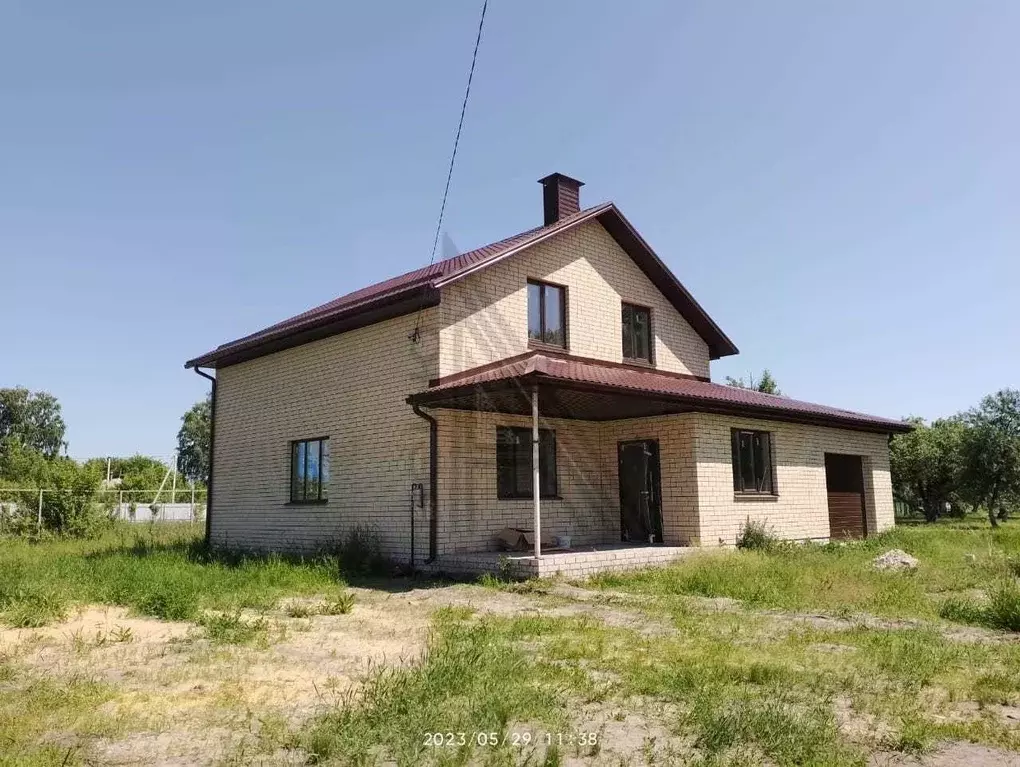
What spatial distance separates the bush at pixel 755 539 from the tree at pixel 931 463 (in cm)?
2094

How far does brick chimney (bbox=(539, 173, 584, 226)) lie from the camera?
1584 centimetres

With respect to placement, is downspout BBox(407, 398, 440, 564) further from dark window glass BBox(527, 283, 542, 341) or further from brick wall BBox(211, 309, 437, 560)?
dark window glass BBox(527, 283, 542, 341)

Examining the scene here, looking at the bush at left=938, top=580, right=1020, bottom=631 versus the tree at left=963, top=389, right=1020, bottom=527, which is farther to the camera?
the tree at left=963, top=389, right=1020, bottom=527

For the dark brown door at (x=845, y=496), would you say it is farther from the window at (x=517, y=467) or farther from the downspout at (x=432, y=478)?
the downspout at (x=432, y=478)

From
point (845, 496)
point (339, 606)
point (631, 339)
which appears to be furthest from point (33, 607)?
point (845, 496)

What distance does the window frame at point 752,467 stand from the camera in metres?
14.2

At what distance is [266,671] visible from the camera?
215 inches

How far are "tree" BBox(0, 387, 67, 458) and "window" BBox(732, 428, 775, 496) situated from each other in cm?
8637

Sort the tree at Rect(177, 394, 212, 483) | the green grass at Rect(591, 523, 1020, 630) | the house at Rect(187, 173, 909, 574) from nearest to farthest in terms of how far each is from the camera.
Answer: the green grass at Rect(591, 523, 1020, 630)
the house at Rect(187, 173, 909, 574)
the tree at Rect(177, 394, 212, 483)

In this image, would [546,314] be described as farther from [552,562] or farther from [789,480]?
[789,480]

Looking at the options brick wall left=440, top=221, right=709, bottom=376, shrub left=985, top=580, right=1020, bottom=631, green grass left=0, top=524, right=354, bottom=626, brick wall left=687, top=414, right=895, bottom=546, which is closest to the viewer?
shrub left=985, top=580, right=1020, bottom=631

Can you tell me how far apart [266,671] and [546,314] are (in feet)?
31.1

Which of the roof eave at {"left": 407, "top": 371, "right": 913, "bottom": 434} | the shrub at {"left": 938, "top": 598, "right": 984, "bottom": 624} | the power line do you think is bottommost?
the shrub at {"left": 938, "top": 598, "right": 984, "bottom": 624}

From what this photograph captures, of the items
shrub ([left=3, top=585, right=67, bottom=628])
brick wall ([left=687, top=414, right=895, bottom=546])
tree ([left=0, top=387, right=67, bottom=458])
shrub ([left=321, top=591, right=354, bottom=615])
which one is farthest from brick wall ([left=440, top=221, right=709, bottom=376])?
tree ([left=0, top=387, right=67, bottom=458])
